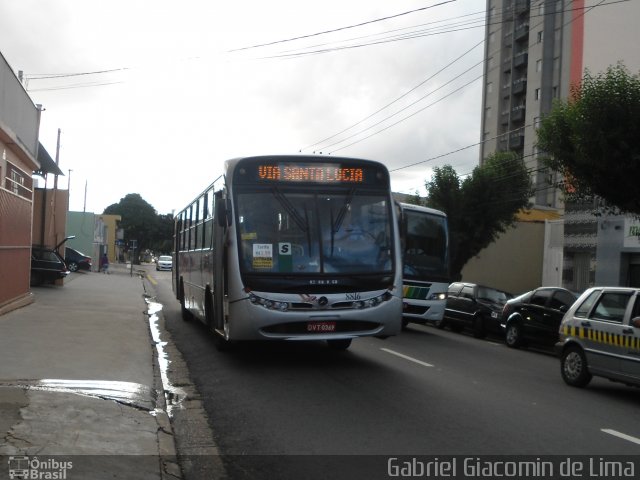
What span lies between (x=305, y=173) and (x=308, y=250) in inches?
49.0

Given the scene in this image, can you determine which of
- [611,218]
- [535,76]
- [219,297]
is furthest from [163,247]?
[219,297]

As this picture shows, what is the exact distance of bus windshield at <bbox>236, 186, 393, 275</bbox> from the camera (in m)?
10.4

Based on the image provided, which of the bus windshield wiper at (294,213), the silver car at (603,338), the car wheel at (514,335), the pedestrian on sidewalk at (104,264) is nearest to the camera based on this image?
the silver car at (603,338)

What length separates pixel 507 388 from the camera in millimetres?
10273

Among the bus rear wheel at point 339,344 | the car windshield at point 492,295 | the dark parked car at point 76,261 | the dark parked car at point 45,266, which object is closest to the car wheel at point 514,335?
the car windshield at point 492,295

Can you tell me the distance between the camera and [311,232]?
10.6 meters

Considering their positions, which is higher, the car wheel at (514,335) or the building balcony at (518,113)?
the building balcony at (518,113)

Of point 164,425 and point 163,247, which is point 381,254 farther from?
point 163,247

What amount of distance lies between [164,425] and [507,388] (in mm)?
5191

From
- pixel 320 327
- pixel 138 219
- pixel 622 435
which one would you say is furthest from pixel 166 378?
pixel 138 219

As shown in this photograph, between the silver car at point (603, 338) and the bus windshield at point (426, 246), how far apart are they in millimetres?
6893

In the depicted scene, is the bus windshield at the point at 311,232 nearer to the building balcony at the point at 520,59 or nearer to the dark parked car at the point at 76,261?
the dark parked car at the point at 76,261

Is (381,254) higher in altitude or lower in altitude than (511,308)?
higher

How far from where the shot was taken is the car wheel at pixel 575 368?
10586mm
